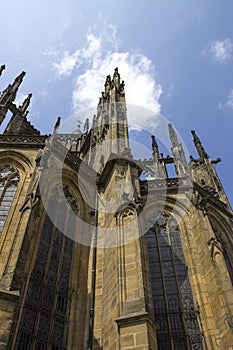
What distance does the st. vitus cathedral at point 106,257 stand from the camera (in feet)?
22.8

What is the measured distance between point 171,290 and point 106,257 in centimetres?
260

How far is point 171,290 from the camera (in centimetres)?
980

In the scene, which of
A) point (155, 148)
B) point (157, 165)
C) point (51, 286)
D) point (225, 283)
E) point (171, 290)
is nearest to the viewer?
point (51, 286)

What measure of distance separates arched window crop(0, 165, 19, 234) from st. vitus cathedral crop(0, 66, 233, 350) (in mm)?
38

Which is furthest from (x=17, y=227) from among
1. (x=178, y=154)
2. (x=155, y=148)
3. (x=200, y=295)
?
(x=155, y=148)

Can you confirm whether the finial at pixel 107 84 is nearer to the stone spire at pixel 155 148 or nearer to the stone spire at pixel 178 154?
the stone spire at pixel 178 154

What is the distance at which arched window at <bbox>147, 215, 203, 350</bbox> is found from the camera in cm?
845

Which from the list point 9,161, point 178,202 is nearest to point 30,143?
point 9,161

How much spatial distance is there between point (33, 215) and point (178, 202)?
701 cm

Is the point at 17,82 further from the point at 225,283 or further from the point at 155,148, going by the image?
the point at 225,283

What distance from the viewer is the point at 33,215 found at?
8133mm

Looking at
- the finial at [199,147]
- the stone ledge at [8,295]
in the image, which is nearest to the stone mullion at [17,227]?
the stone ledge at [8,295]

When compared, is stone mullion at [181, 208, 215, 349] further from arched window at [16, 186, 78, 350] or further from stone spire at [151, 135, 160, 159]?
stone spire at [151, 135, 160, 159]

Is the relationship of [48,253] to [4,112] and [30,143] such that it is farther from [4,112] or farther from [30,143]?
[4,112]
